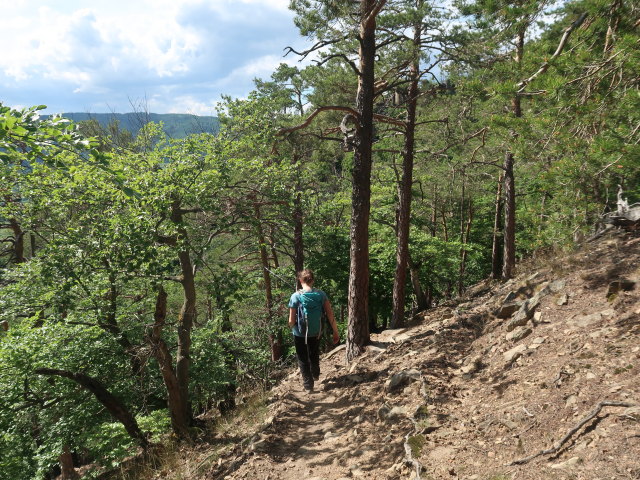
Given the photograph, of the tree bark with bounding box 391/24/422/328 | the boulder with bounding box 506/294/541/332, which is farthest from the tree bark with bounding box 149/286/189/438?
the tree bark with bounding box 391/24/422/328

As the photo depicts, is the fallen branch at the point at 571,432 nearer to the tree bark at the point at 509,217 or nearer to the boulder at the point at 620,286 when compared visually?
the boulder at the point at 620,286

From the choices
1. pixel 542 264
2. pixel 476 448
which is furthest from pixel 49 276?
pixel 542 264

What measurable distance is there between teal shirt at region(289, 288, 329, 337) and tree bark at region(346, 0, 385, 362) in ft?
5.72

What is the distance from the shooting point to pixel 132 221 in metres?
5.35

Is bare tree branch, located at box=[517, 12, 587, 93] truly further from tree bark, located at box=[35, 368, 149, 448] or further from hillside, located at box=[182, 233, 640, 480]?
tree bark, located at box=[35, 368, 149, 448]

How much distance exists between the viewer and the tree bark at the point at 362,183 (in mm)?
6953

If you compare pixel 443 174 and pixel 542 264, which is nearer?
pixel 542 264

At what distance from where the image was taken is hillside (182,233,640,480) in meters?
3.01

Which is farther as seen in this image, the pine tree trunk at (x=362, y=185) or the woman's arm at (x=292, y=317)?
the pine tree trunk at (x=362, y=185)

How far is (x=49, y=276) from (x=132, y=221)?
1.49 meters

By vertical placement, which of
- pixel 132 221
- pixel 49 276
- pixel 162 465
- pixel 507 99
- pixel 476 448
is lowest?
pixel 162 465

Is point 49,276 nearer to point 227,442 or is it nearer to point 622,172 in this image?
point 227,442

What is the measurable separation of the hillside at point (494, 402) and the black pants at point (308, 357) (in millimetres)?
248

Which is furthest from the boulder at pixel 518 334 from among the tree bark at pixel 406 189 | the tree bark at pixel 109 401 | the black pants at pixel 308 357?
the tree bark at pixel 109 401
